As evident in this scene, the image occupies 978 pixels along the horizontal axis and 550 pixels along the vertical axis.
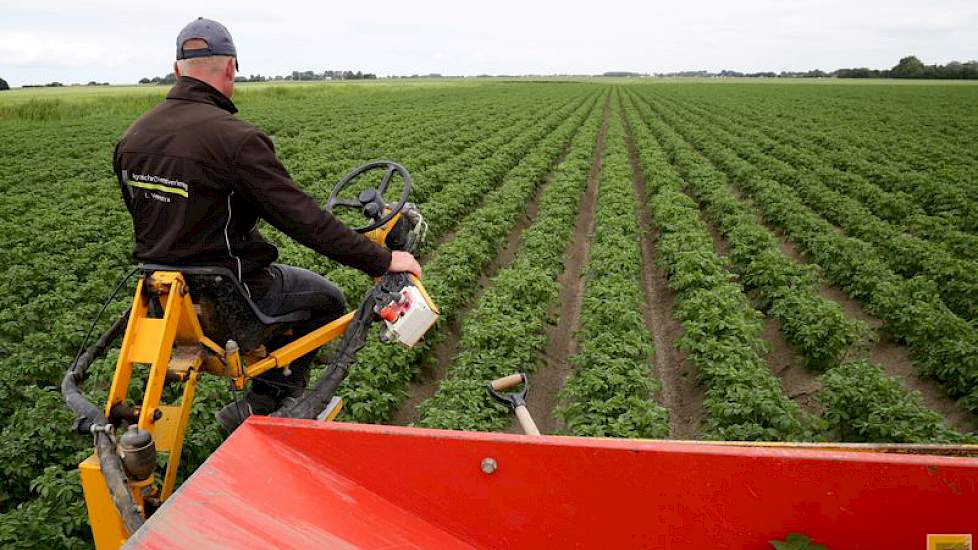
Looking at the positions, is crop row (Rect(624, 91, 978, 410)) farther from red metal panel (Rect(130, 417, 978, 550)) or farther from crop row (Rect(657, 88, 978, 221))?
red metal panel (Rect(130, 417, 978, 550))

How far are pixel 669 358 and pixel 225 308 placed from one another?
5279 millimetres

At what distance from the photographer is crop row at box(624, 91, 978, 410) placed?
584 centimetres

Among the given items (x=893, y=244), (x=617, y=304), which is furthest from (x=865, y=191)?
(x=617, y=304)

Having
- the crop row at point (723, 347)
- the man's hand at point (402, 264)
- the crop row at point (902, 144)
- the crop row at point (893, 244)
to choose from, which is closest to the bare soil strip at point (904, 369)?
the crop row at point (893, 244)

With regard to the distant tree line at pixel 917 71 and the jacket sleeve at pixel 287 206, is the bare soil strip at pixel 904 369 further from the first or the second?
the distant tree line at pixel 917 71

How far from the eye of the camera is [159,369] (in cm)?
243

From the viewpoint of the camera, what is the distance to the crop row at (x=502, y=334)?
5.00m

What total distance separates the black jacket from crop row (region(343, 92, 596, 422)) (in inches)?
92.9

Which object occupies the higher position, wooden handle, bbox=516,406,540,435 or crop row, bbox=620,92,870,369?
wooden handle, bbox=516,406,540,435

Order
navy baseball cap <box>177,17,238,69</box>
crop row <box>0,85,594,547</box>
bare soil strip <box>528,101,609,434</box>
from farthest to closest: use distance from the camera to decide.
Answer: bare soil strip <box>528,101,609,434</box> < crop row <box>0,85,594,547</box> < navy baseball cap <box>177,17,238,69</box>

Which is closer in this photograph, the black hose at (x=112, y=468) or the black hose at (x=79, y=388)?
the black hose at (x=112, y=468)

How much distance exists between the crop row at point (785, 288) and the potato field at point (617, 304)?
32mm

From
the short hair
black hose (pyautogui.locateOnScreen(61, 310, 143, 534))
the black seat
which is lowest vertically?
black hose (pyautogui.locateOnScreen(61, 310, 143, 534))

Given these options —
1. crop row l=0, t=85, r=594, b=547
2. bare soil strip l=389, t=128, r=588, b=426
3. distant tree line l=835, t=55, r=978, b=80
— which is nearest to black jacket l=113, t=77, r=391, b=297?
crop row l=0, t=85, r=594, b=547
